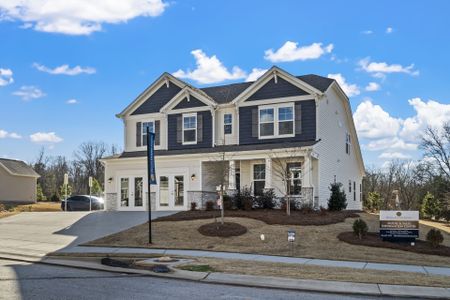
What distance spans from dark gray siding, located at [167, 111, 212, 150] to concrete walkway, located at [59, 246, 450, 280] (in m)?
12.7

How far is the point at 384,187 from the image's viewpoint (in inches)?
2387

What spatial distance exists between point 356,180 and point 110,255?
2481 centimetres

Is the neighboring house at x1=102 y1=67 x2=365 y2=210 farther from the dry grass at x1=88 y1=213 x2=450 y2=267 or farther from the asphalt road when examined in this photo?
the asphalt road

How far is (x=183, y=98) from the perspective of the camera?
101ft

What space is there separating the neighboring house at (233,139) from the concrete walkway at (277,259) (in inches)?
374

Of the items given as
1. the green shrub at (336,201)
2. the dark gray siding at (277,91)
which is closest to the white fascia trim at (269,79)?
the dark gray siding at (277,91)

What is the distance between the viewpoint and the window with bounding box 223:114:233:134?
97.5 ft

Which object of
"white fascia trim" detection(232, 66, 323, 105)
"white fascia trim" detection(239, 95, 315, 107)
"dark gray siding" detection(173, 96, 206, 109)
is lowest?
"white fascia trim" detection(239, 95, 315, 107)

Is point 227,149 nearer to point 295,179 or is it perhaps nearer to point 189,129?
point 189,129

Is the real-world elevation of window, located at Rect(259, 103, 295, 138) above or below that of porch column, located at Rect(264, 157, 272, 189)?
above

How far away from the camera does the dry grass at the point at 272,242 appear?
16.0 m

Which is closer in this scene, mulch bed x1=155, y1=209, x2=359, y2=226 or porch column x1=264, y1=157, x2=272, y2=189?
mulch bed x1=155, y1=209, x2=359, y2=226

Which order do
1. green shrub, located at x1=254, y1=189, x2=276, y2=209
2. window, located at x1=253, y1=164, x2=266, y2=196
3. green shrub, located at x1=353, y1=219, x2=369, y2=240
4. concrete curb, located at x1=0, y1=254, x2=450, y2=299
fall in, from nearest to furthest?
concrete curb, located at x1=0, y1=254, x2=450, y2=299 < green shrub, located at x1=353, y1=219, x2=369, y2=240 < green shrub, located at x1=254, y1=189, x2=276, y2=209 < window, located at x1=253, y1=164, x2=266, y2=196

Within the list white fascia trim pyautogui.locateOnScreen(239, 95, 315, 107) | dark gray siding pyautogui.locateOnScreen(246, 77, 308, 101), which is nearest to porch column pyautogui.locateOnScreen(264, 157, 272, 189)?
white fascia trim pyautogui.locateOnScreen(239, 95, 315, 107)
